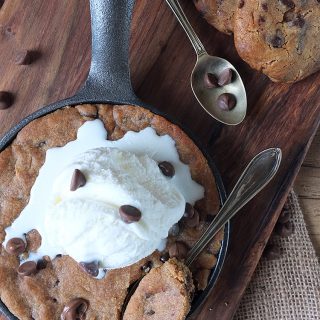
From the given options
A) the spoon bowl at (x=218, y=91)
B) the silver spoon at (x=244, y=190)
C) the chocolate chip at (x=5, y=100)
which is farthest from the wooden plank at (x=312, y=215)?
the chocolate chip at (x=5, y=100)

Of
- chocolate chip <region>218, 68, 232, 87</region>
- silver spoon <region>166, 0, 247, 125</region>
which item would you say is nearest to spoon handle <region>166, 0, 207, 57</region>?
silver spoon <region>166, 0, 247, 125</region>

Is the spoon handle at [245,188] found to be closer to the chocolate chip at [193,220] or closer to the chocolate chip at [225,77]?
the chocolate chip at [193,220]

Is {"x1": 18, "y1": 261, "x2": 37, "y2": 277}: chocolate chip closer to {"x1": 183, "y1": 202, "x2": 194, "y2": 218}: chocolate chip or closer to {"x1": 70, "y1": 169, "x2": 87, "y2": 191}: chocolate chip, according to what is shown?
{"x1": 70, "y1": 169, "x2": 87, "y2": 191}: chocolate chip

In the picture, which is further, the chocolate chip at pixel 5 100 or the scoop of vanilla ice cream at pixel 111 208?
the chocolate chip at pixel 5 100

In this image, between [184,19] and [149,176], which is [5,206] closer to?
[149,176]

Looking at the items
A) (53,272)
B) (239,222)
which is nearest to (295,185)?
(239,222)
